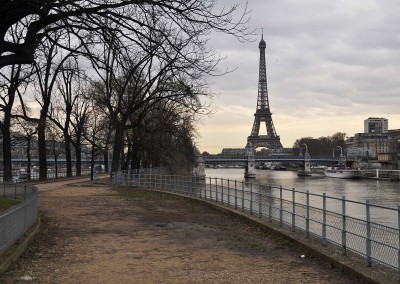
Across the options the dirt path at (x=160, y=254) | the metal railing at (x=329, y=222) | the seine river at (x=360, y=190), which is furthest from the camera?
the seine river at (x=360, y=190)

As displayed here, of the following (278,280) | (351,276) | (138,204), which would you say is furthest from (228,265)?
(138,204)

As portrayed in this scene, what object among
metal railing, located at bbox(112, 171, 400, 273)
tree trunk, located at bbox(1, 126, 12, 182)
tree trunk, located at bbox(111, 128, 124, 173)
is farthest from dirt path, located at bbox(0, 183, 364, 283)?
tree trunk, located at bbox(1, 126, 12, 182)

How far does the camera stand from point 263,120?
509ft

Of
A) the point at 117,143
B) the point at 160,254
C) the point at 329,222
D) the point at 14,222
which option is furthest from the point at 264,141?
the point at 14,222

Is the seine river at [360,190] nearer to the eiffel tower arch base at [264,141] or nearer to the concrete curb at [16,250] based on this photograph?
the concrete curb at [16,250]

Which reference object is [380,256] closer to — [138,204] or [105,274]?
[105,274]

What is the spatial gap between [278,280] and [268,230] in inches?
191

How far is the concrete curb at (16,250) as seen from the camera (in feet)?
27.7

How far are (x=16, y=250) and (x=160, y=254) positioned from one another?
2719mm

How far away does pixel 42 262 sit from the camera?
9367 millimetres

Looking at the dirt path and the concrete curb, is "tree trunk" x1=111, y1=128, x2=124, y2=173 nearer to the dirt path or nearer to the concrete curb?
the dirt path

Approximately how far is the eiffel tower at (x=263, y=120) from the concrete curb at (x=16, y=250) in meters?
138

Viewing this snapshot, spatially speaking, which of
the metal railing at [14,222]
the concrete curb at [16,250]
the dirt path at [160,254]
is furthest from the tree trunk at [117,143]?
the concrete curb at [16,250]

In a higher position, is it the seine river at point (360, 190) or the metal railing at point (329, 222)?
the metal railing at point (329, 222)
